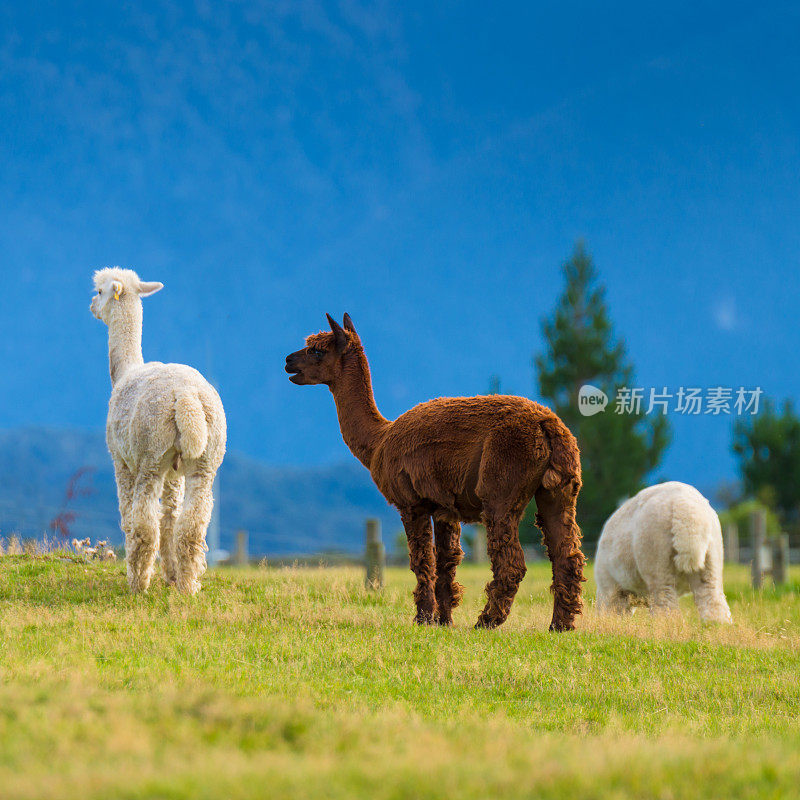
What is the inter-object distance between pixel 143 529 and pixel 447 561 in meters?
3.69

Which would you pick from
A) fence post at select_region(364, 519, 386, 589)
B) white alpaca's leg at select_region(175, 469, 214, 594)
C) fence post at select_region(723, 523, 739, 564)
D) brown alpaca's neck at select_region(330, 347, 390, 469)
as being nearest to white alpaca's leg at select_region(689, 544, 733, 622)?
fence post at select_region(364, 519, 386, 589)

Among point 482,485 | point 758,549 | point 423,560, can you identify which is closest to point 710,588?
point 423,560

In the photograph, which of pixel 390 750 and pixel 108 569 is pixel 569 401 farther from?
pixel 390 750

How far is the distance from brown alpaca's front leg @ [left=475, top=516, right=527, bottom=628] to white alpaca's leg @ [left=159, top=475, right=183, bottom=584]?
4.37 meters

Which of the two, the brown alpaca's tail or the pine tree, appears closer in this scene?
the brown alpaca's tail

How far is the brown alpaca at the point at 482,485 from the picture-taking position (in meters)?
8.82

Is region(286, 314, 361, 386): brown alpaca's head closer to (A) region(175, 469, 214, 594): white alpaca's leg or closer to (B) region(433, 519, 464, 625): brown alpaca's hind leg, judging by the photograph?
(A) region(175, 469, 214, 594): white alpaca's leg

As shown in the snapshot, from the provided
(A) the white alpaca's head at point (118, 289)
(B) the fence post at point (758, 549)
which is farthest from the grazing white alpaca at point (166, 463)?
(B) the fence post at point (758, 549)

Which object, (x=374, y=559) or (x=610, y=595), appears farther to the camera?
(x=374, y=559)

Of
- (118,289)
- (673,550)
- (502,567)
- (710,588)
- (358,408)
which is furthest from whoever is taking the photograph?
(118,289)

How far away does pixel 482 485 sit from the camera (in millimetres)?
8891

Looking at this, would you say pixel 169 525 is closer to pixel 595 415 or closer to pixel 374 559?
pixel 374 559

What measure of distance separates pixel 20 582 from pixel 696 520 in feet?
29.2

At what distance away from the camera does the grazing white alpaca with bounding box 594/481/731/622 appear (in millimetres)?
11328
